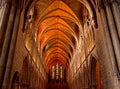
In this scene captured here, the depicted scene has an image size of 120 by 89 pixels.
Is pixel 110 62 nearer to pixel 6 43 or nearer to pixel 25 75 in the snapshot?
pixel 6 43

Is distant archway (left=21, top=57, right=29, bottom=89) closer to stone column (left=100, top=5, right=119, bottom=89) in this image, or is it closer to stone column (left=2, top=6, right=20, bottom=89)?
stone column (left=2, top=6, right=20, bottom=89)

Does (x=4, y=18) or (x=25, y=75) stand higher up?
(x=4, y=18)

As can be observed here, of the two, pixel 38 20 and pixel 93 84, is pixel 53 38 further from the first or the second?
pixel 93 84

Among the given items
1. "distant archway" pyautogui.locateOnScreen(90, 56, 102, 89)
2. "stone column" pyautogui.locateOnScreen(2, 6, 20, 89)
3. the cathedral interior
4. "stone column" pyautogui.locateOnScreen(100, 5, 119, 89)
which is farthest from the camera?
"distant archway" pyautogui.locateOnScreen(90, 56, 102, 89)

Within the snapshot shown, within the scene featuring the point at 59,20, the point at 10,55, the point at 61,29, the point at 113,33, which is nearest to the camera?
the point at 10,55

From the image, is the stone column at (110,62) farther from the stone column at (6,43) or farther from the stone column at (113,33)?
the stone column at (6,43)

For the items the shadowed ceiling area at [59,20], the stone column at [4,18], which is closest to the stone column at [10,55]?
the stone column at [4,18]

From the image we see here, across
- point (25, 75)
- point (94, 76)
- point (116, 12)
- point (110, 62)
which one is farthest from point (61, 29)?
point (110, 62)

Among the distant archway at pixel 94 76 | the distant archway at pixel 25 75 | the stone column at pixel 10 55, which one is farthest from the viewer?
the distant archway at pixel 94 76

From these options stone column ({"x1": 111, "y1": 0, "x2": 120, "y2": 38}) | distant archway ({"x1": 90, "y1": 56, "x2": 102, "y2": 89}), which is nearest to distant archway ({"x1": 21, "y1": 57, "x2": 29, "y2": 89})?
distant archway ({"x1": 90, "y1": 56, "x2": 102, "y2": 89})

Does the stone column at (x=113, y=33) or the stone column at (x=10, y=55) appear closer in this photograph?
the stone column at (x=10, y=55)

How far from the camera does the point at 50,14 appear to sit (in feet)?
65.2

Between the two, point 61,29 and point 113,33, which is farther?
point 61,29

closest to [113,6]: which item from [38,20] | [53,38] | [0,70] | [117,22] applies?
[117,22]
